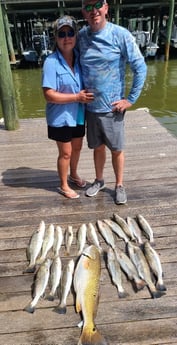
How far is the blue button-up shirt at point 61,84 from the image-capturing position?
2809 millimetres

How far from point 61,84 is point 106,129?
1.92ft

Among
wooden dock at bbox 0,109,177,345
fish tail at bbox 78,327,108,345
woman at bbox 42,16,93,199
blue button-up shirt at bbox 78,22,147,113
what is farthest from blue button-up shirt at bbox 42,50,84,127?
fish tail at bbox 78,327,108,345

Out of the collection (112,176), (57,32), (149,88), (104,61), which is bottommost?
(149,88)

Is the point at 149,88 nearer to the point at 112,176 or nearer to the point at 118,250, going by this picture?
the point at 112,176

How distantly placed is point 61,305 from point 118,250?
0.69m

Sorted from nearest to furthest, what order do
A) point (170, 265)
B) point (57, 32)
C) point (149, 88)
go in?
point (170, 265), point (57, 32), point (149, 88)

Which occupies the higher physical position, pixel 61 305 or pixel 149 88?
pixel 61 305

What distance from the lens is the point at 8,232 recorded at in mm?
3023

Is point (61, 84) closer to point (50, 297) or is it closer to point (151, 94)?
point (50, 297)

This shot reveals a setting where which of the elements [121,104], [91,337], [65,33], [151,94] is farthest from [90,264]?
[151,94]

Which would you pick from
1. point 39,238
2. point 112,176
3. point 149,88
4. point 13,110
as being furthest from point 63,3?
point 39,238

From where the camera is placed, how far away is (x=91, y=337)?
196 centimetres

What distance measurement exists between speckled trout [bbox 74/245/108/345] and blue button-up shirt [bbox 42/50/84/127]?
3.94ft

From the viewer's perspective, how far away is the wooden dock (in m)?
2.06
